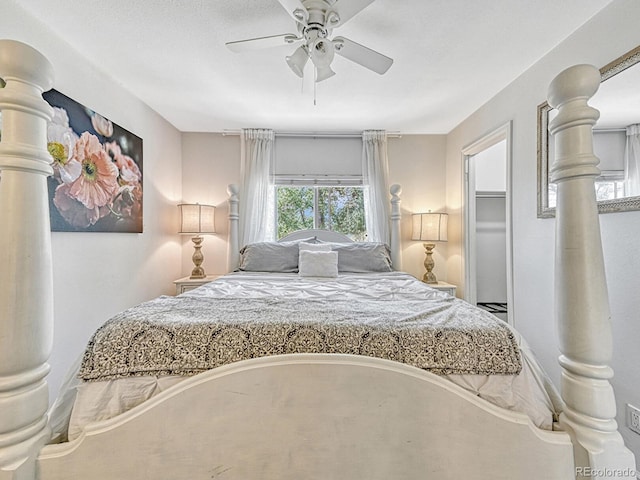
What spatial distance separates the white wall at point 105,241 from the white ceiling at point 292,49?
11 centimetres

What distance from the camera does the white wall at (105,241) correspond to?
183 cm

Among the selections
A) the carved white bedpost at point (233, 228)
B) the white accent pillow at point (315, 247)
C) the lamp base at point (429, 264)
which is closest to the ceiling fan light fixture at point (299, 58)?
the white accent pillow at point (315, 247)

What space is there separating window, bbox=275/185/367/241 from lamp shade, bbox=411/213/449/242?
26.2 inches

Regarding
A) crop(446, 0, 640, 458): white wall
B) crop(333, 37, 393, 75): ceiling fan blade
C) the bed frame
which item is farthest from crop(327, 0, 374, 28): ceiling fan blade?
crop(446, 0, 640, 458): white wall

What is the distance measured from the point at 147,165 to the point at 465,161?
3.28 meters

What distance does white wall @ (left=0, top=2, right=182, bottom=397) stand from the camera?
1832 millimetres

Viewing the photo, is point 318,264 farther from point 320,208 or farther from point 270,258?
point 320,208

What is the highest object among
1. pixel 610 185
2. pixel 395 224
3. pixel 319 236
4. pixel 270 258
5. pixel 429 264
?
pixel 610 185

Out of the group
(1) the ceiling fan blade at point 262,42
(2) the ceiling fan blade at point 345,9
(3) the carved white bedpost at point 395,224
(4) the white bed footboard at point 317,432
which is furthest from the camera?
(3) the carved white bedpost at point 395,224

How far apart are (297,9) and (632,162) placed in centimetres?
181

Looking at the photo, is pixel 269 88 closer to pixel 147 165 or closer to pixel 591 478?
pixel 147 165

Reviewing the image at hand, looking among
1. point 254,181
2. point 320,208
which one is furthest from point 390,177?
point 254,181

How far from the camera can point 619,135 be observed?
151 centimetres

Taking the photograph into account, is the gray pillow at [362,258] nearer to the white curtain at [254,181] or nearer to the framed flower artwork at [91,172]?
the white curtain at [254,181]
